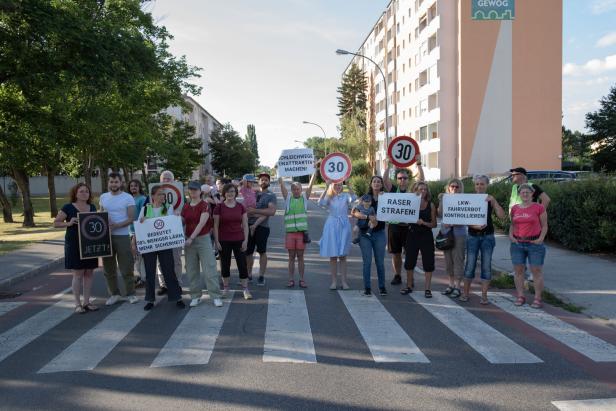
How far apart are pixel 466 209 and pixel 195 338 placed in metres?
4.11

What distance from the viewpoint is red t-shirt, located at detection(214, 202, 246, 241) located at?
25.3ft

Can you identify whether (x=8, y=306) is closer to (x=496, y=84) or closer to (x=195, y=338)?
(x=195, y=338)

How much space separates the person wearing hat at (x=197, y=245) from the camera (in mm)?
7422

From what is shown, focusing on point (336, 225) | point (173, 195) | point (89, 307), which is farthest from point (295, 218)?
point (89, 307)

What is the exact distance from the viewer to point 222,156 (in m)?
81.8

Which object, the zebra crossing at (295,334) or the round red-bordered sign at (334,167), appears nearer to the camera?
the zebra crossing at (295,334)

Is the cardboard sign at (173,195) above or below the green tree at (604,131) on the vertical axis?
below

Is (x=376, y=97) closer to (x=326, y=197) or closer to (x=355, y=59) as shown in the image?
(x=355, y=59)

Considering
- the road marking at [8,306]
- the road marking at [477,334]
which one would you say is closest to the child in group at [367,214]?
the road marking at [477,334]

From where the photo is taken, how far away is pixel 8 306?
7848mm

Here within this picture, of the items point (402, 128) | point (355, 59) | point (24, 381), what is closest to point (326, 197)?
point (24, 381)

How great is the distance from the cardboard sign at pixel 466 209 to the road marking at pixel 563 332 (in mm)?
1282

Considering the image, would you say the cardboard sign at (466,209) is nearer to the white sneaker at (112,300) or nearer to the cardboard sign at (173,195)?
the cardboard sign at (173,195)

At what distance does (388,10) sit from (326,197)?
61.5 metres
